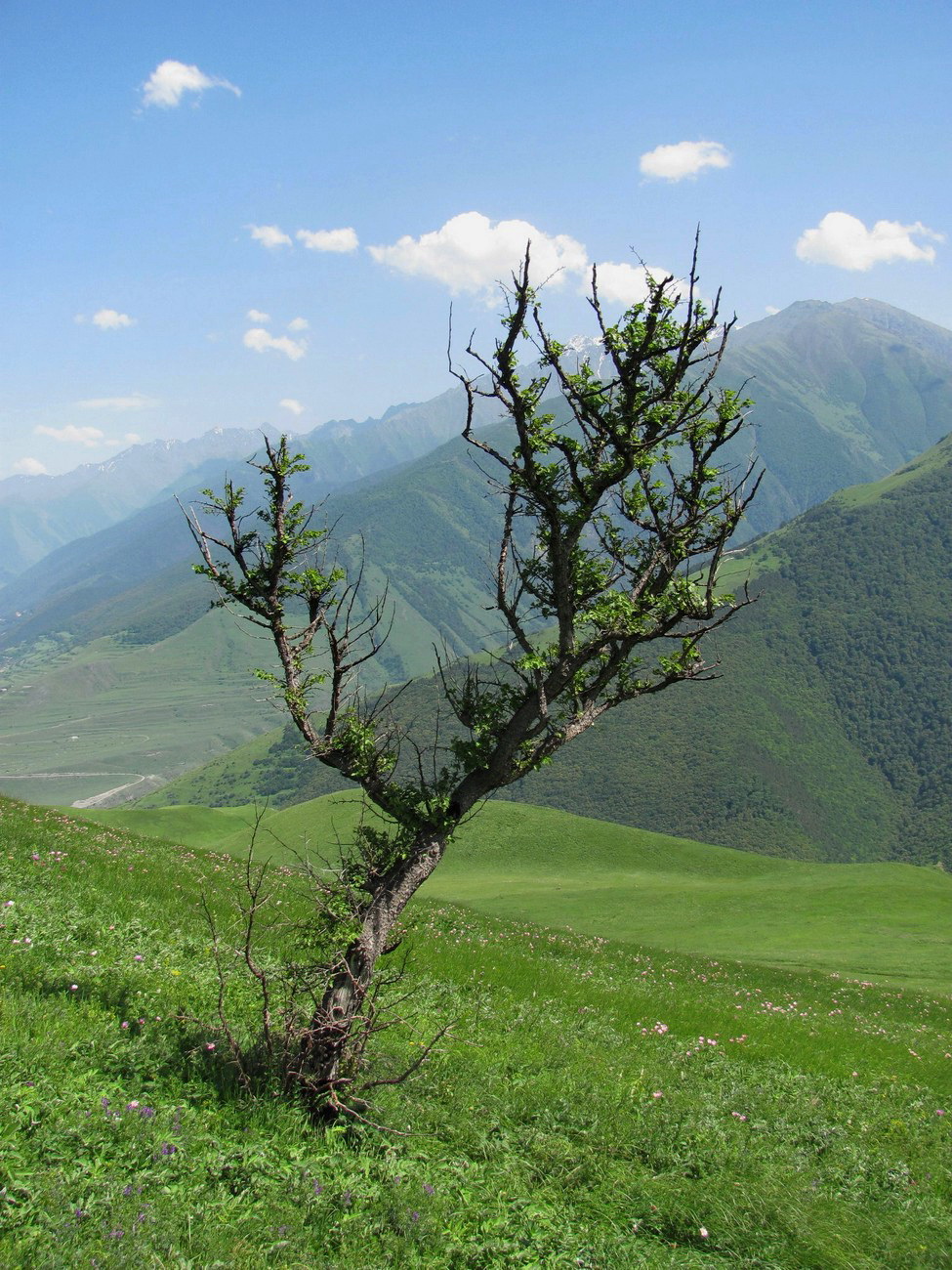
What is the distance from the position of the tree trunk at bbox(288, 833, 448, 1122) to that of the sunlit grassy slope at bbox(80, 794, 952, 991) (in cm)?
244

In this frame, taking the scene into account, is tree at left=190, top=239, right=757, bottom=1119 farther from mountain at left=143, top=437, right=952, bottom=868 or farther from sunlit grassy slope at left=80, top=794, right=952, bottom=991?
mountain at left=143, top=437, right=952, bottom=868

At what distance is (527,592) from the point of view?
828cm

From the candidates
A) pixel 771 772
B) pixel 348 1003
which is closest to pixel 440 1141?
pixel 348 1003

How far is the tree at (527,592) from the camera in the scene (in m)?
7.36

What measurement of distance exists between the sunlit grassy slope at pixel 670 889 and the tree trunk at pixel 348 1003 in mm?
2439

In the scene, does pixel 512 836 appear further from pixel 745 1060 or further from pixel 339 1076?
pixel 339 1076

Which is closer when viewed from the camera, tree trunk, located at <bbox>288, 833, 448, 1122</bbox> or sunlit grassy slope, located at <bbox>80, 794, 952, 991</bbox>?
tree trunk, located at <bbox>288, 833, 448, 1122</bbox>

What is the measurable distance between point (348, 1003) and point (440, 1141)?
1392 millimetres

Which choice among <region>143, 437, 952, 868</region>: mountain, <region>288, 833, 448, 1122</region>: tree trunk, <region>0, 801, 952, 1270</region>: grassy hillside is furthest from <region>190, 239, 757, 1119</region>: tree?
<region>143, 437, 952, 868</region>: mountain

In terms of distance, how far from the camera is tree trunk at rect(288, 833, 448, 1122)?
662 cm

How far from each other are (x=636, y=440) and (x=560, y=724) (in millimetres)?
2995

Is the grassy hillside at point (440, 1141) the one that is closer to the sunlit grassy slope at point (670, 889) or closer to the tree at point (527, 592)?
the tree at point (527, 592)

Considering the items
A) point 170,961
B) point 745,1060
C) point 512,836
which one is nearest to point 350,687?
point 170,961

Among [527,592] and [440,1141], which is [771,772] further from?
[440,1141]
